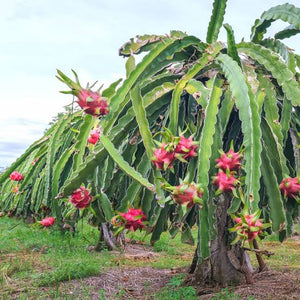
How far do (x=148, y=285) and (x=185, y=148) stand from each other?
8.16ft

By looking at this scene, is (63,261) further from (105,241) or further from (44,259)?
(105,241)

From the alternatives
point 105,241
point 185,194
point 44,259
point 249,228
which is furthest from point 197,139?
point 105,241

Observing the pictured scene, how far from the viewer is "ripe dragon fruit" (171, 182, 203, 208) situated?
5.62 feet

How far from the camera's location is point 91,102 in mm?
2074

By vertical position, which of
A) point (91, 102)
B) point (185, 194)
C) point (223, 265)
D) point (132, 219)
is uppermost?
point (91, 102)

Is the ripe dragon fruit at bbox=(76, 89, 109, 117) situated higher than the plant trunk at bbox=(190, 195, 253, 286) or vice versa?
the ripe dragon fruit at bbox=(76, 89, 109, 117)

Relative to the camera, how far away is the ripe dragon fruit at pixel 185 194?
1712mm

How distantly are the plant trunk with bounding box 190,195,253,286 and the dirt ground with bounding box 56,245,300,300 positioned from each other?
0.09m

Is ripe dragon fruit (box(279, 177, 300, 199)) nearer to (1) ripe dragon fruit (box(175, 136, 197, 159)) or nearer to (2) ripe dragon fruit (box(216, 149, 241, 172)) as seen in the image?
(2) ripe dragon fruit (box(216, 149, 241, 172))

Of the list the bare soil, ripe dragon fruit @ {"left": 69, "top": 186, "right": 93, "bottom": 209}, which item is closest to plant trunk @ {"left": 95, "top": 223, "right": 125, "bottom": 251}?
the bare soil

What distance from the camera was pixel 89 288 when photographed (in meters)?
3.77

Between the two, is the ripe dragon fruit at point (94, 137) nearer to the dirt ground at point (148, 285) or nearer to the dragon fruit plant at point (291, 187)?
the dragon fruit plant at point (291, 187)

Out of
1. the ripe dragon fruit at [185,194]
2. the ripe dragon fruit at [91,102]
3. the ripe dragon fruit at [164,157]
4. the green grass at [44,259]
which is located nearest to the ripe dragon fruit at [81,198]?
the ripe dragon fruit at [91,102]

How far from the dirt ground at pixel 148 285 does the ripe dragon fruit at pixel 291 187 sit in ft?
4.42
